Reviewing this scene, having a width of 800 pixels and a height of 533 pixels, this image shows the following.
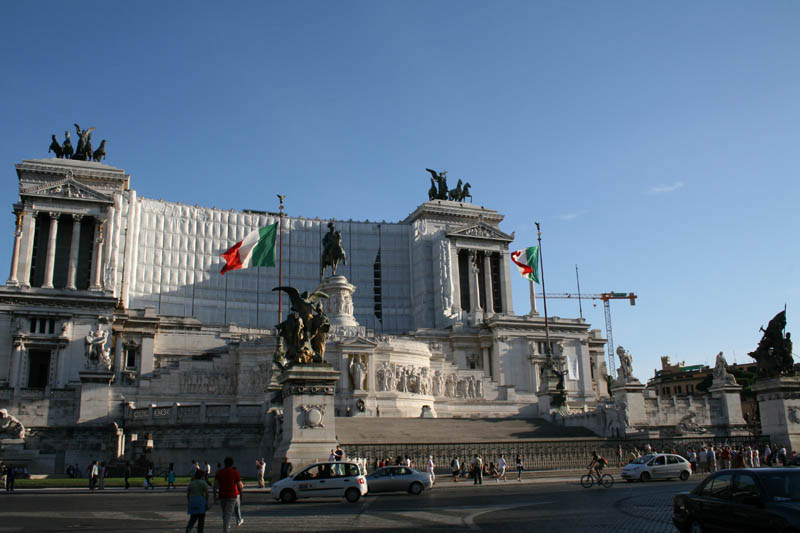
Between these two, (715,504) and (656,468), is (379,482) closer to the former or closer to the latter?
(656,468)

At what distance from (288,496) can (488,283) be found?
63.9m

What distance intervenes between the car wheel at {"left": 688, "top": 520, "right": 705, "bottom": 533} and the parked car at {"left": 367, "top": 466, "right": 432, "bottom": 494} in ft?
43.0

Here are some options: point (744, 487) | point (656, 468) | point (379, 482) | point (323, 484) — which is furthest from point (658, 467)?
point (744, 487)

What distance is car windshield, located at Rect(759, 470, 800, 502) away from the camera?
10.7 metres

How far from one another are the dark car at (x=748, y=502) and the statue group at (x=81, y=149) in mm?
75297

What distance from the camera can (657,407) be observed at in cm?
5159

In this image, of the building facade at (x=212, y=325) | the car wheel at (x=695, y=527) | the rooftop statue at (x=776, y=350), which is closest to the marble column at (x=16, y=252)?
the building facade at (x=212, y=325)

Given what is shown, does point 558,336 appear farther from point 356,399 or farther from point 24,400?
point 24,400

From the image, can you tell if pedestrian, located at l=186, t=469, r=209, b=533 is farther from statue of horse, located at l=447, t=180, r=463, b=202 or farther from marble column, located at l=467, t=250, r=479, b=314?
statue of horse, located at l=447, t=180, r=463, b=202

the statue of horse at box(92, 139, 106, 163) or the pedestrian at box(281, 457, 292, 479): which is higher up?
the statue of horse at box(92, 139, 106, 163)

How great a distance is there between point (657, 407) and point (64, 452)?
3833 cm

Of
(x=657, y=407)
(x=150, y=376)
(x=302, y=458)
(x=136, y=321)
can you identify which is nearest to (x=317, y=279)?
(x=136, y=321)

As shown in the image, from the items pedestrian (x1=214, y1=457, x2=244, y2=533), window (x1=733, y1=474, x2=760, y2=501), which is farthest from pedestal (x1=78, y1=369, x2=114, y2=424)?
window (x1=733, y1=474, x2=760, y2=501)

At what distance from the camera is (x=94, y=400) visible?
41219mm
